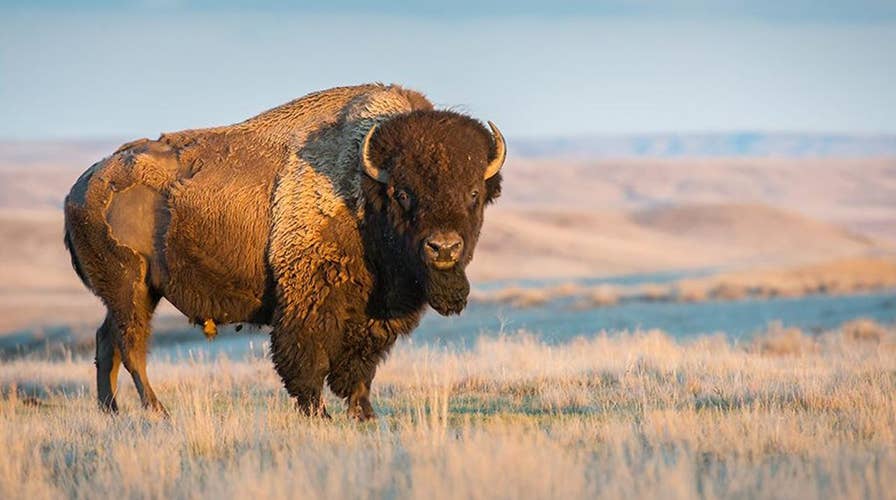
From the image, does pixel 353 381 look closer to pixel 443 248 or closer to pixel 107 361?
pixel 443 248

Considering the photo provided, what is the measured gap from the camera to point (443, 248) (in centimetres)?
945

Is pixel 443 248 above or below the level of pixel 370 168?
below

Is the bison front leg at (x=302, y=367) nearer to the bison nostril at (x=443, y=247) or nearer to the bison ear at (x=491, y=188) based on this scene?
the bison nostril at (x=443, y=247)

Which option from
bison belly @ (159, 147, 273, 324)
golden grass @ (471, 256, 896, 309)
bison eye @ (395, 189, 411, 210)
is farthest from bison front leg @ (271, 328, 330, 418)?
golden grass @ (471, 256, 896, 309)

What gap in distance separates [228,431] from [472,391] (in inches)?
153

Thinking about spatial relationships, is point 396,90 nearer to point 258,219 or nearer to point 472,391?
point 258,219

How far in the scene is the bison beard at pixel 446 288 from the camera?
964cm

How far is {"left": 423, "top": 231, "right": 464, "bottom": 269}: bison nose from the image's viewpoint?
944cm

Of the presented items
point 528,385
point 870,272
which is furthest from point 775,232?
point 528,385

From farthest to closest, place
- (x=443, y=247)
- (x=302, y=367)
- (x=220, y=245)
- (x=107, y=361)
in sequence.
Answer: (x=107, y=361)
(x=220, y=245)
(x=302, y=367)
(x=443, y=247)

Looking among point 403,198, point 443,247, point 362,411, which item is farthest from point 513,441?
point 362,411

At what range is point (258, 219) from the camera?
10852mm

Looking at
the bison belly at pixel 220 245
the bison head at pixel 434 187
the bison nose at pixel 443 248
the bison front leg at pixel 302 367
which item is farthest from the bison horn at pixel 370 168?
the bison front leg at pixel 302 367

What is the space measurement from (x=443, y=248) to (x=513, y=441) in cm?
223
